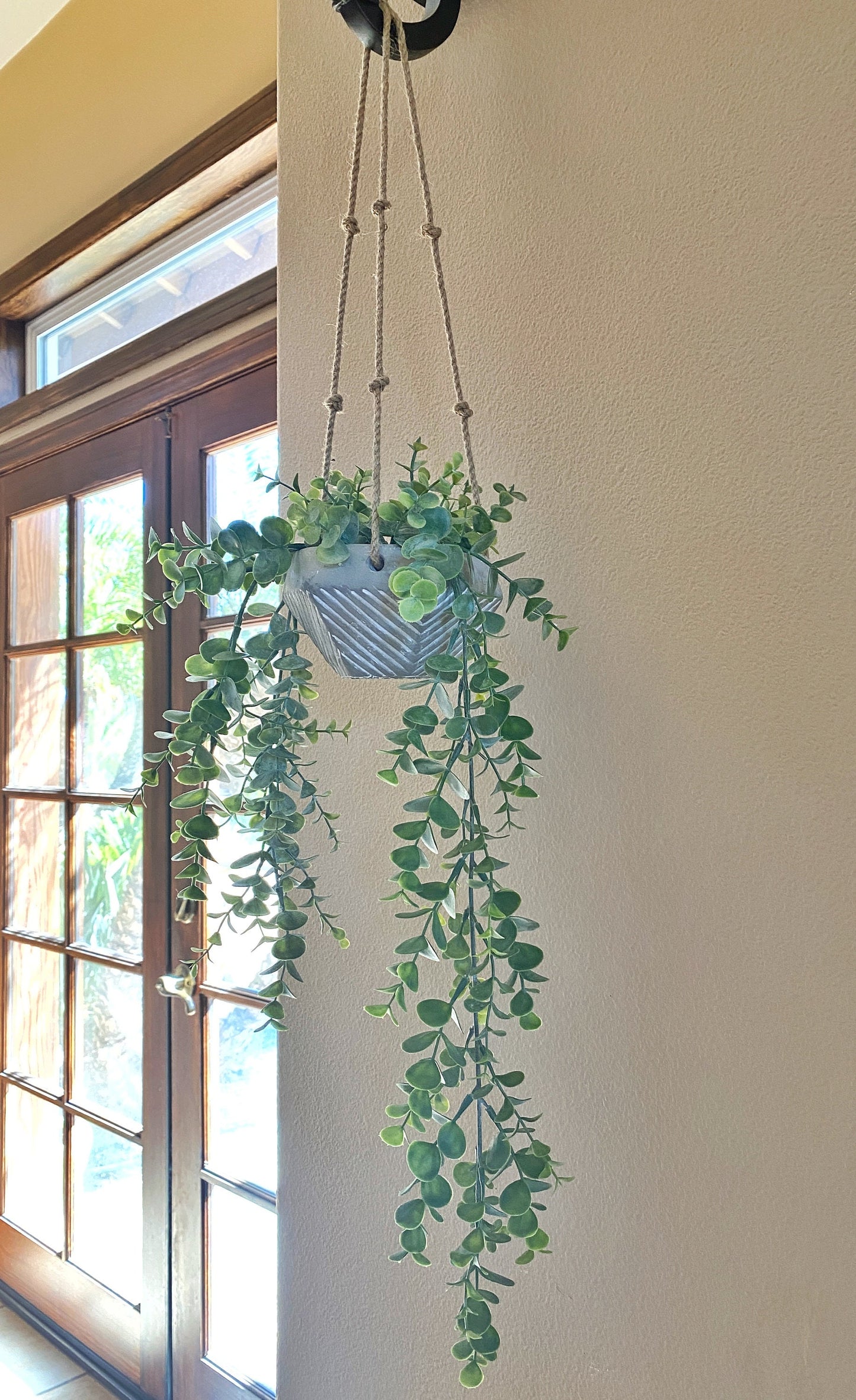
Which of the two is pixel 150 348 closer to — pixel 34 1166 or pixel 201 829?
pixel 201 829

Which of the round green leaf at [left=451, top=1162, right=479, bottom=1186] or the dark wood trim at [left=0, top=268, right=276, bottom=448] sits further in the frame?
the dark wood trim at [left=0, top=268, right=276, bottom=448]

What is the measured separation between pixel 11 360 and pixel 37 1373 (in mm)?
2267

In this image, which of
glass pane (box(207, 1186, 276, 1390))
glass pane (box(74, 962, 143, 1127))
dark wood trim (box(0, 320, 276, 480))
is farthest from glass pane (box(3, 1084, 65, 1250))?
dark wood trim (box(0, 320, 276, 480))

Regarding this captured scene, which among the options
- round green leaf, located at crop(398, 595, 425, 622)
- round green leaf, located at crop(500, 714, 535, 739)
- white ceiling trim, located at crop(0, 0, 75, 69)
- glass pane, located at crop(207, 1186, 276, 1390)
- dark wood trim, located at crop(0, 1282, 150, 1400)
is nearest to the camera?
round green leaf, located at crop(398, 595, 425, 622)

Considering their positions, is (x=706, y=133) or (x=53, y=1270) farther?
(x=53, y=1270)

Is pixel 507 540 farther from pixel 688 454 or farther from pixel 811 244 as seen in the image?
pixel 811 244

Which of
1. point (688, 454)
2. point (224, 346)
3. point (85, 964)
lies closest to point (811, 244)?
point (688, 454)

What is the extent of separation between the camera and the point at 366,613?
0.72 metres

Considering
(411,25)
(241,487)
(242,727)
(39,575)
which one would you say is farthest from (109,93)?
(242,727)

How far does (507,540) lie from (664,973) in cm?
44

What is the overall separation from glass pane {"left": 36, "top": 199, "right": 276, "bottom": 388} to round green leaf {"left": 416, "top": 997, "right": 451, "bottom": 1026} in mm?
1390

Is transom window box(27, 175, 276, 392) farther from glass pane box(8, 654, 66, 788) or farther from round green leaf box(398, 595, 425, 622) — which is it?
round green leaf box(398, 595, 425, 622)

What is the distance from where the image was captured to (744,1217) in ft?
2.54

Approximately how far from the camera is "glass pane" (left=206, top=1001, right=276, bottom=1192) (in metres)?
1.57
